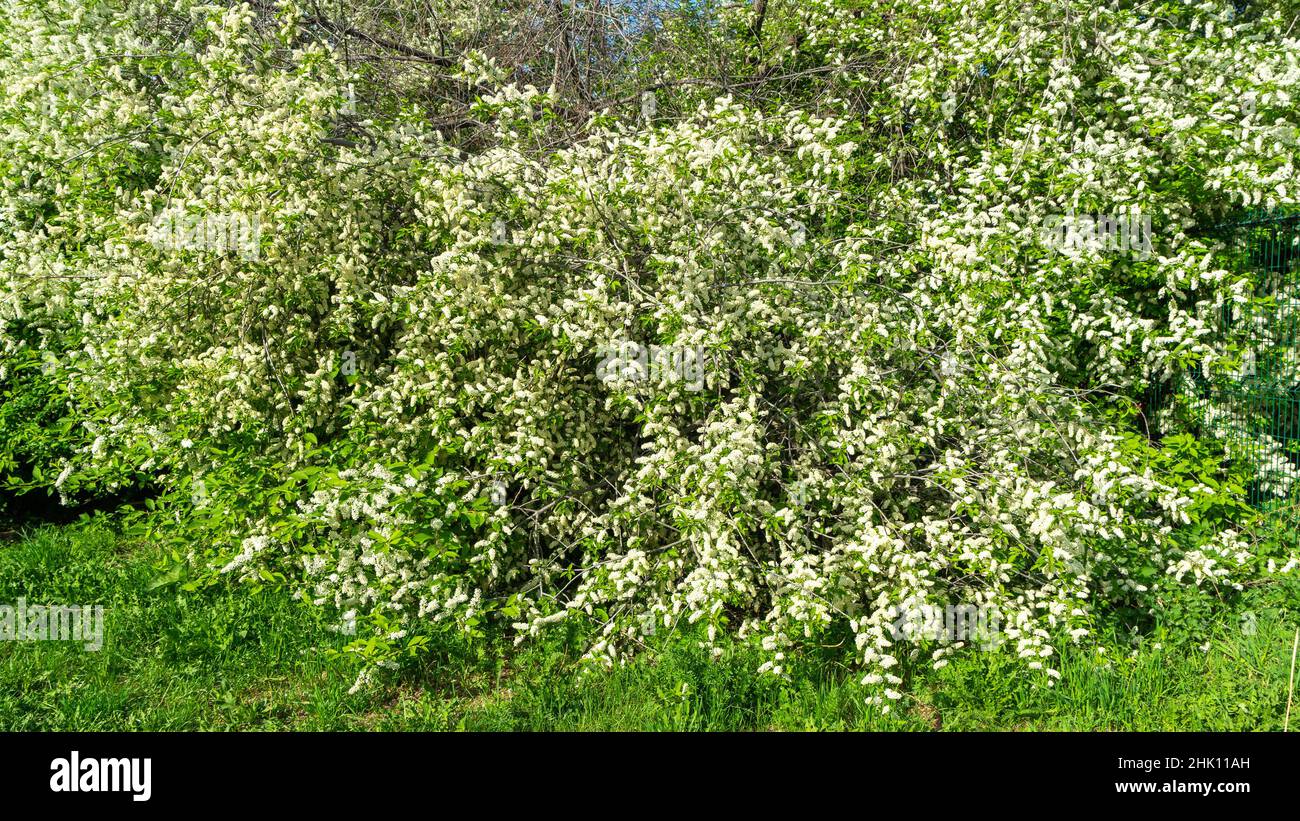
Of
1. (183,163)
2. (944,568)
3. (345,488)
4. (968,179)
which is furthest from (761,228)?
(183,163)

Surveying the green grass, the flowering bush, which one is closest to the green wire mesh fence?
the flowering bush

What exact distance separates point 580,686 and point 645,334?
1.85 meters

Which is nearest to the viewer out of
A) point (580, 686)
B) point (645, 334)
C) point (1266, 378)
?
point (580, 686)

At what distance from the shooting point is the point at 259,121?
15.2ft

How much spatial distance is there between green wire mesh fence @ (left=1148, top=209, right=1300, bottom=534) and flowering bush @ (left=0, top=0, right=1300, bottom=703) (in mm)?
193

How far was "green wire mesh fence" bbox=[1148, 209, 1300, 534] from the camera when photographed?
504 cm

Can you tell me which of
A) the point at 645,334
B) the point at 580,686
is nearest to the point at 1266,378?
the point at 645,334

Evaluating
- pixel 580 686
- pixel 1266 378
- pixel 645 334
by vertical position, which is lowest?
pixel 580 686

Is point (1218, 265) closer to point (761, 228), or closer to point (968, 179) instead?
point (968, 179)

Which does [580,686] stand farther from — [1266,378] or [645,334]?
[1266,378]

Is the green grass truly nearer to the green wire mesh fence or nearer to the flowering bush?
the flowering bush

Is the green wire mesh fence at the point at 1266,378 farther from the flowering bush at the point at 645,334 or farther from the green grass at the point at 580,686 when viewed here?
the green grass at the point at 580,686

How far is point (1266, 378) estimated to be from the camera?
524 cm

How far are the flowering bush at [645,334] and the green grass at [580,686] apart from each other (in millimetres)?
180
